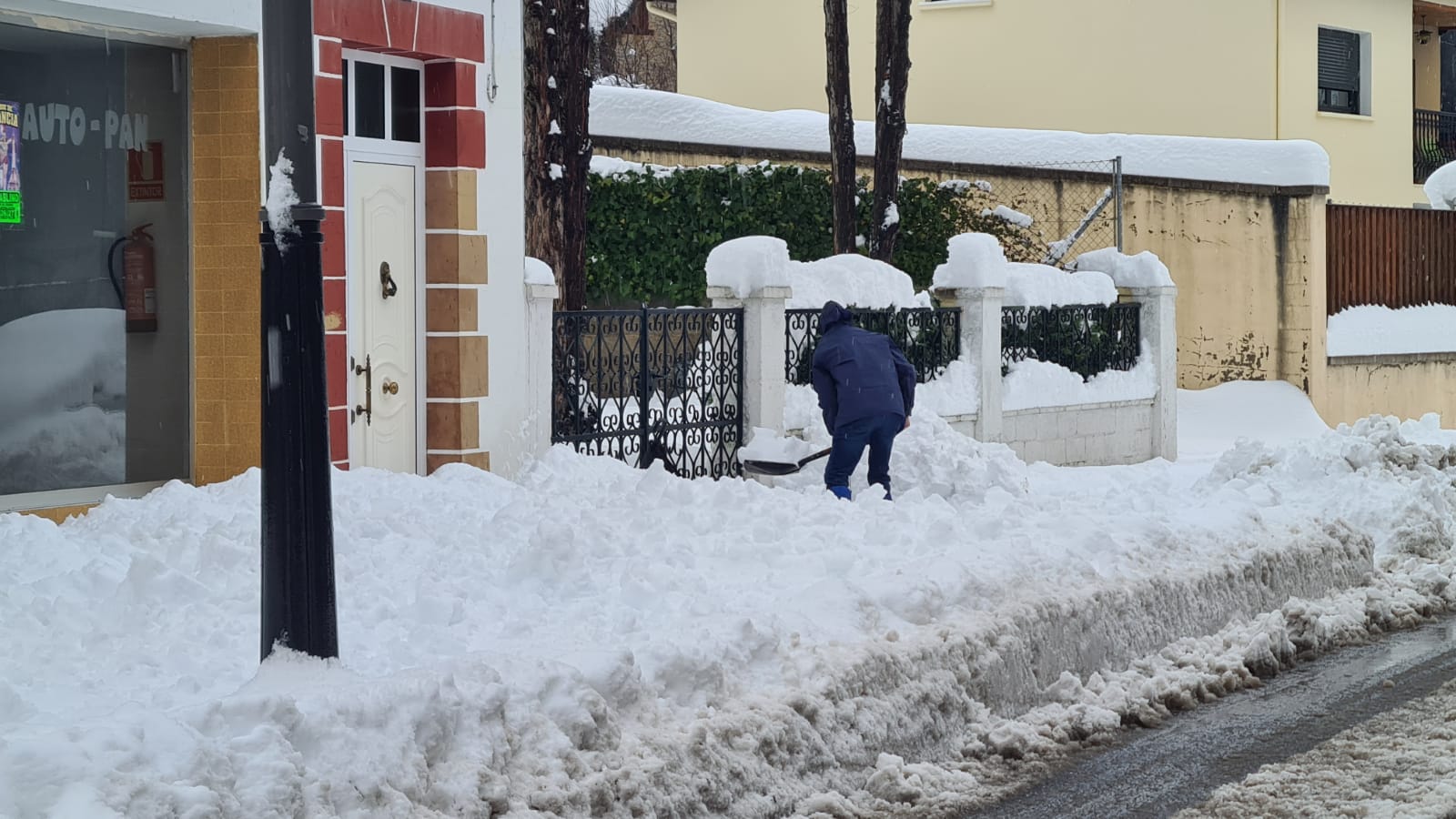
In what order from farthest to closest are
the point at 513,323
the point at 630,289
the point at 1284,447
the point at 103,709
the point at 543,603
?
1. the point at 630,289
2. the point at 1284,447
3. the point at 513,323
4. the point at 543,603
5. the point at 103,709

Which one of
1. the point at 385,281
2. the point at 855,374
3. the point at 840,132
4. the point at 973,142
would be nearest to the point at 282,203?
the point at 385,281

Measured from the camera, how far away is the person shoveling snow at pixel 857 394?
13.0 meters

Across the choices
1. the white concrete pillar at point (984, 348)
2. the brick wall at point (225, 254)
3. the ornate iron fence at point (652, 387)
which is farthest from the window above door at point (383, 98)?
the white concrete pillar at point (984, 348)

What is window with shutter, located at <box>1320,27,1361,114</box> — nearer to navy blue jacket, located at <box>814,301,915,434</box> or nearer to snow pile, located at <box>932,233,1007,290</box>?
snow pile, located at <box>932,233,1007,290</box>

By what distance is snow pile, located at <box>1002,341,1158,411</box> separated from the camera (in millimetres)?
17375

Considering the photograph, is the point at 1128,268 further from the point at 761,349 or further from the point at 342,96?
the point at 342,96

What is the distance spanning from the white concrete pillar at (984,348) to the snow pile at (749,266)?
119 inches

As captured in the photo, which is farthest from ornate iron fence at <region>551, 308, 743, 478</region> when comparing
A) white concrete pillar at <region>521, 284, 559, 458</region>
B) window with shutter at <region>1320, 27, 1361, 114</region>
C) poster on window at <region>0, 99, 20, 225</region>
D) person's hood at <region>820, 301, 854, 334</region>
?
window with shutter at <region>1320, 27, 1361, 114</region>

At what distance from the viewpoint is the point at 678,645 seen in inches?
265

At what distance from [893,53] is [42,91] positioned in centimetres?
1096

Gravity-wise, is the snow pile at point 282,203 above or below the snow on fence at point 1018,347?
above

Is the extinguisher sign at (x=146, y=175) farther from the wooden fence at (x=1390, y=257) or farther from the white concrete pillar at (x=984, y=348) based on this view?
the wooden fence at (x=1390, y=257)

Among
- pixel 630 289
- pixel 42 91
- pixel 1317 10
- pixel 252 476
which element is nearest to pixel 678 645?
pixel 252 476

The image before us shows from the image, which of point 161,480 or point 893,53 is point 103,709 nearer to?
point 161,480
